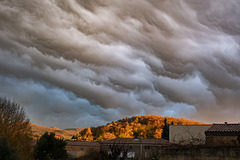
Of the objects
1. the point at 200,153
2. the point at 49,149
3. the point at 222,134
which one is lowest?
the point at 200,153

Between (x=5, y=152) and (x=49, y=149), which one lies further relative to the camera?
(x=49, y=149)

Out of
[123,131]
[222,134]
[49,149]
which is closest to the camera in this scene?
[222,134]

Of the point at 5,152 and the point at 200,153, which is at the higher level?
the point at 200,153

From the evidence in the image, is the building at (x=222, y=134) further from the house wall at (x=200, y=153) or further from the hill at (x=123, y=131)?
the hill at (x=123, y=131)

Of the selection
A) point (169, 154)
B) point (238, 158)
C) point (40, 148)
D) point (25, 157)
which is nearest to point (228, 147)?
point (238, 158)

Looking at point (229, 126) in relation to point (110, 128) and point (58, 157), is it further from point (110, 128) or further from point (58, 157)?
point (110, 128)

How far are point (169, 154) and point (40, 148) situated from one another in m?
35.9

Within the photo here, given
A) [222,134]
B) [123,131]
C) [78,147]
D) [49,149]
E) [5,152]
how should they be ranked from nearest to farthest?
[5,152]
[222,134]
[49,149]
[78,147]
[123,131]

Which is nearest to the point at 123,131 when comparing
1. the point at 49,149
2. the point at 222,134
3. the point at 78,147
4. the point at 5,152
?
the point at 78,147

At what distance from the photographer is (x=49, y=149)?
158 feet

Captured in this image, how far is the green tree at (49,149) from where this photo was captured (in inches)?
1842

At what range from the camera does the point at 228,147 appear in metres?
13.2

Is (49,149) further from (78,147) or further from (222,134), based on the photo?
(222,134)

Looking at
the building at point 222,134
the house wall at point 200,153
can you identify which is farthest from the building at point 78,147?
the house wall at point 200,153
